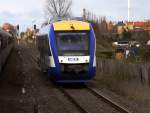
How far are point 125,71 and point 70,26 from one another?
5201 millimetres

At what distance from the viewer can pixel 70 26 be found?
896 inches

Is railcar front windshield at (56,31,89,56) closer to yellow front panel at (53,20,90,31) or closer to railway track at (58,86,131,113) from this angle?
yellow front panel at (53,20,90,31)

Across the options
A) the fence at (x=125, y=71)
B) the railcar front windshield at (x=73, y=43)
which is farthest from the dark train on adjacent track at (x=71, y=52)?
the fence at (x=125, y=71)

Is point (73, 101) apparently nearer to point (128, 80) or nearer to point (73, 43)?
point (73, 43)

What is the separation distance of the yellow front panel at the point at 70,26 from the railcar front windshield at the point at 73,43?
247mm

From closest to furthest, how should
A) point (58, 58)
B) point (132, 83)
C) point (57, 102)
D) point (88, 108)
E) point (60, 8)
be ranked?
point (88, 108) < point (57, 102) < point (58, 58) < point (132, 83) < point (60, 8)

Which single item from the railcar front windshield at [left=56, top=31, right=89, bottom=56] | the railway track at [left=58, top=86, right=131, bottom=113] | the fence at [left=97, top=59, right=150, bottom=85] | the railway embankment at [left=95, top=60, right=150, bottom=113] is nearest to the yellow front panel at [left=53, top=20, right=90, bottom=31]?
the railcar front windshield at [left=56, top=31, right=89, bottom=56]

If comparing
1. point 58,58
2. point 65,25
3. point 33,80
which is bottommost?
point 33,80

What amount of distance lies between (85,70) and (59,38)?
2.01m

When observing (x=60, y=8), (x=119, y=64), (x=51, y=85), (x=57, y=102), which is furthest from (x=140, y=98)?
(x=60, y=8)

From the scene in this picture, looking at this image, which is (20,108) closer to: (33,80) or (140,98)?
(140,98)

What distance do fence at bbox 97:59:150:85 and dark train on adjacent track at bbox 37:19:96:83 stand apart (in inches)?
125

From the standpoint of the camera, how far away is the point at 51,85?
24.1 m

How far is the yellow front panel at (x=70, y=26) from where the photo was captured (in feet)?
74.4
